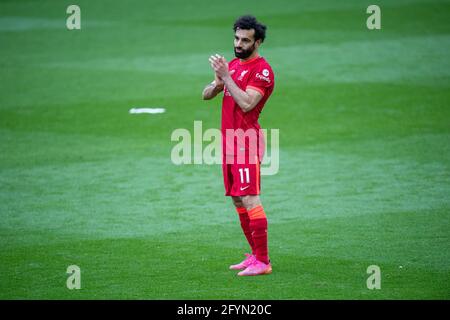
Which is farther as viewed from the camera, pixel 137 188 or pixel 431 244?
pixel 137 188

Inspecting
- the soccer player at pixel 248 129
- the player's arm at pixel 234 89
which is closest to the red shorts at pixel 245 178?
the soccer player at pixel 248 129

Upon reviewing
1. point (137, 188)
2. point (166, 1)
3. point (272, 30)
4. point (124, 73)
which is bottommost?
point (137, 188)

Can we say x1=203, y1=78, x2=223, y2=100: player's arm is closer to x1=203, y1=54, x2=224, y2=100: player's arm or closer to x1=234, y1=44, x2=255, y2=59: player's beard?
x1=203, y1=54, x2=224, y2=100: player's arm

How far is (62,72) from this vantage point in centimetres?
1675

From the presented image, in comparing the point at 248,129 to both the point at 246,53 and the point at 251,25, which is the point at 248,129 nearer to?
the point at 246,53

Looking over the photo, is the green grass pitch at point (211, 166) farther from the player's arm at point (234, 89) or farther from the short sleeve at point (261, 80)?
the short sleeve at point (261, 80)

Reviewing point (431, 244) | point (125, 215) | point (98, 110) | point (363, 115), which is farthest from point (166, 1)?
point (431, 244)

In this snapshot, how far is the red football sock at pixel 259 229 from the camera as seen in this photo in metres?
6.96

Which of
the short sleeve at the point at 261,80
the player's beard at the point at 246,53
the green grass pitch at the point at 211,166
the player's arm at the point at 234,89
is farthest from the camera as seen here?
the green grass pitch at the point at 211,166

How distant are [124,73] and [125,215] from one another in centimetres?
770

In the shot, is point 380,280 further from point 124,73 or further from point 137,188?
point 124,73

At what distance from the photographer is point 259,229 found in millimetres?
6980

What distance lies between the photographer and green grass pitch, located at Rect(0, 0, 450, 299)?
7262 millimetres

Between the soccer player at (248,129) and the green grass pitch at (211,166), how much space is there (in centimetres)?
45
